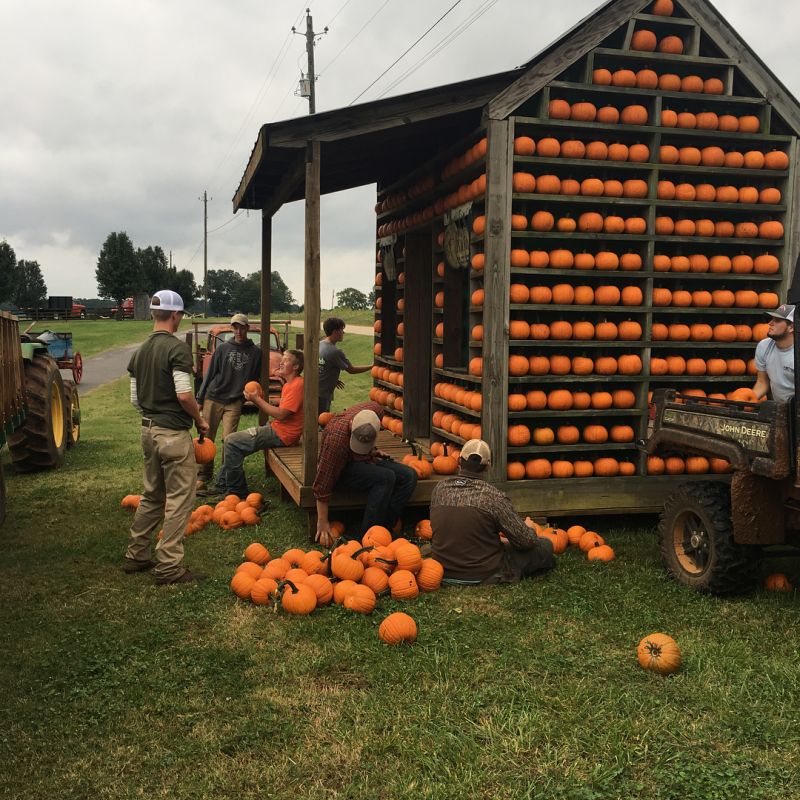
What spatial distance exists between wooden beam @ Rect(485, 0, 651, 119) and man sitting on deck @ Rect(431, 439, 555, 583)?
3.50m

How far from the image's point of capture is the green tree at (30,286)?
7606cm

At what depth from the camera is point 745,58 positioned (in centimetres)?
825

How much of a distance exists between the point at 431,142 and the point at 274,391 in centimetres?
828

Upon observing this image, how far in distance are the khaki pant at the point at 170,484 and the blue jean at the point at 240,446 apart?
236 centimetres

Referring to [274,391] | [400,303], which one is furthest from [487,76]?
[274,391]

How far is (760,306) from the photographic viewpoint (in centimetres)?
830

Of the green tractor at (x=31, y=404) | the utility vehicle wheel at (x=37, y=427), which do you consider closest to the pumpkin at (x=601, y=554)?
the green tractor at (x=31, y=404)

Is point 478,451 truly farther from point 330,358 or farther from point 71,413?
point 71,413

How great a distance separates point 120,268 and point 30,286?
1999 centimetres

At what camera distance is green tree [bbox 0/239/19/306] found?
67312mm

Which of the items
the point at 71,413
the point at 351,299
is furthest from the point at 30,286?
the point at 71,413

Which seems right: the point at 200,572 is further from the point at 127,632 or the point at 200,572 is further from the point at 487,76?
the point at 487,76

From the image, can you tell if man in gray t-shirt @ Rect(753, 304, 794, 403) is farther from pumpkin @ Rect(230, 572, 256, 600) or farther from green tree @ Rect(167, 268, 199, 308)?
green tree @ Rect(167, 268, 199, 308)

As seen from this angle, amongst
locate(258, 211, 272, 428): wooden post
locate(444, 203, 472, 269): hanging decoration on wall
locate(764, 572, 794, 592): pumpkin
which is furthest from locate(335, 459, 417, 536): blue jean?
locate(258, 211, 272, 428): wooden post
